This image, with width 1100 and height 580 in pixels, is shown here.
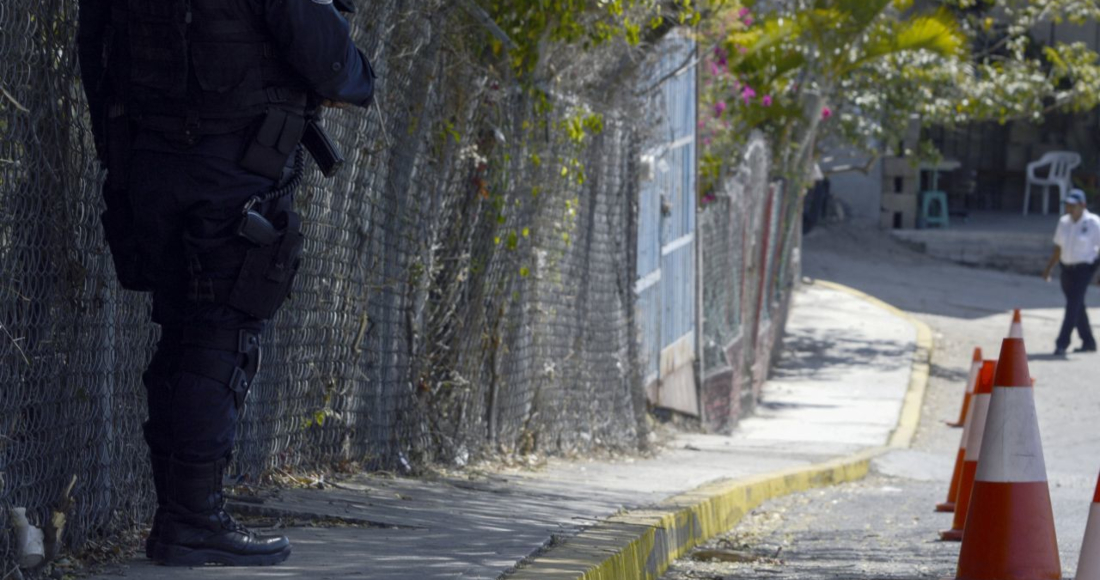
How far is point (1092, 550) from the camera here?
4570 millimetres

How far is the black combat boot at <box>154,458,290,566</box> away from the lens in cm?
399

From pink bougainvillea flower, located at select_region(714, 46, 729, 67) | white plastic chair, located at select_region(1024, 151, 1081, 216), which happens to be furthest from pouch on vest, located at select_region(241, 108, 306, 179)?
white plastic chair, located at select_region(1024, 151, 1081, 216)

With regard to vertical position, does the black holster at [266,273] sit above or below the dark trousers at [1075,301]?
above

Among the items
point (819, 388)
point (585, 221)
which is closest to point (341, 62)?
point (585, 221)

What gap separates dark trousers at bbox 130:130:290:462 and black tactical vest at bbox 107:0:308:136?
0.07 meters

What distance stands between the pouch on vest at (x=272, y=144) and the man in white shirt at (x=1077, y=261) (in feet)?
47.2

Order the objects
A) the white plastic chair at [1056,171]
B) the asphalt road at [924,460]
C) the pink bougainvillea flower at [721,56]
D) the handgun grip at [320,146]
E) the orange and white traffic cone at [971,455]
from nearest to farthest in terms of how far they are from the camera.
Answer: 1. the handgun grip at [320,146]
2. the asphalt road at [924,460]
3. the orange and white traffic cone at [971,455]
4. the pink bougainvillea flower at [721,56]
5. the white plastic chair at [1056,171]

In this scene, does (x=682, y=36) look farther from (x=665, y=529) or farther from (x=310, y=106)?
(x=310, y=106)

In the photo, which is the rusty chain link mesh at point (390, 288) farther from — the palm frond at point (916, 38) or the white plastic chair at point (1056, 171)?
the white plastic chair at point (1056, 171)

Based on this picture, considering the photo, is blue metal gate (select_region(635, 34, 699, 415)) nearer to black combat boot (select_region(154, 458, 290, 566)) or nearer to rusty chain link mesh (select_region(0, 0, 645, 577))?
rusty chain link mesh (select_region(0, 0, 645, 577))

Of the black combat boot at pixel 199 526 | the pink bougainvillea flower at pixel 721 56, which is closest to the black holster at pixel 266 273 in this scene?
the black combat boot at pixel 199 526

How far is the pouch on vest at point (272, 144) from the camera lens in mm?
3951

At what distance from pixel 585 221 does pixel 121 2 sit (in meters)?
5.10

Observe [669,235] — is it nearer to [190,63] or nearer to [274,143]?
[274,143]
